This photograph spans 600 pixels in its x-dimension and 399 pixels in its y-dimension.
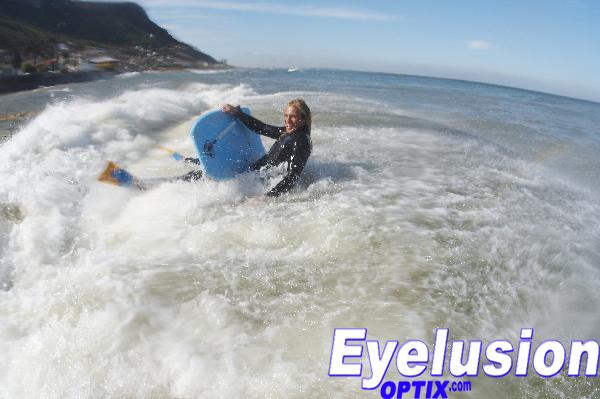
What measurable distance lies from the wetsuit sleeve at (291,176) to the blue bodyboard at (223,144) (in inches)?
38.1

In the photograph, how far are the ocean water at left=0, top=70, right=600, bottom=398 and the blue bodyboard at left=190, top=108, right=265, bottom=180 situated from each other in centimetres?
34

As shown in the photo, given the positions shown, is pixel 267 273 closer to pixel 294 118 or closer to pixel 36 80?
pixel 294 118

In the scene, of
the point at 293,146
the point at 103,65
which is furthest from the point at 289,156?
the point at 103,65

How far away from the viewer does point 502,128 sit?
13.9m

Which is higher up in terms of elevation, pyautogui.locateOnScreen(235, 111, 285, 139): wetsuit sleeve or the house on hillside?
the house on hillside

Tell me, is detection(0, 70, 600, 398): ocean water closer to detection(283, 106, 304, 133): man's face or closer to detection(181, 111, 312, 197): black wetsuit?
detection(181, 111, 312, 197): black wetsuit

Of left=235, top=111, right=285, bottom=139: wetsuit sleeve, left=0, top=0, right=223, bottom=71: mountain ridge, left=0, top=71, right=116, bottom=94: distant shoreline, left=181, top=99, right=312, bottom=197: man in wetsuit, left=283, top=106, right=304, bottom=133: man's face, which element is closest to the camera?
left=181, top=99, right=312, bottom=197: man in wetsuit

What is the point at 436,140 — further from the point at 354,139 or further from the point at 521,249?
the point at 521,249

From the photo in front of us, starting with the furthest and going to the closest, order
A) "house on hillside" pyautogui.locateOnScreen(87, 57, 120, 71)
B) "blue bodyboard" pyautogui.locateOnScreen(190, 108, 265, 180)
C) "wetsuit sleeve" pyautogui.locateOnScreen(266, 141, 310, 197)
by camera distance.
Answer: "house on hillside" pyautogui.locateOnScreen(87, 57, 120, 71) < "blue bodyboard" pyautogui.locateOnScreen(190, 108, 265, 180) < "wetsuit sleeve" pyautogui.locateOnScreen(266, 141, 310, 197)

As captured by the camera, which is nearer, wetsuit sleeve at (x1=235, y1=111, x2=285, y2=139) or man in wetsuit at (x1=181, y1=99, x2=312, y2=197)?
man in wetsuit at (x1=181, y1=99, x2=312, y2=197)

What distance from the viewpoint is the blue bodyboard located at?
5.54 meters

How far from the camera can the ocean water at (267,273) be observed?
7.86 feet

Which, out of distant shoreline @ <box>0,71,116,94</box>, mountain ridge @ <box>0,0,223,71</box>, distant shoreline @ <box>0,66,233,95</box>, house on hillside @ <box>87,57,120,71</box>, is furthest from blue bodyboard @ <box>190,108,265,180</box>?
mountain ridge @ <box>0,0,223,71</box>

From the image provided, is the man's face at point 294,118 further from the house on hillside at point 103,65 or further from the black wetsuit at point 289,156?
the house on hillside at point 103,65
